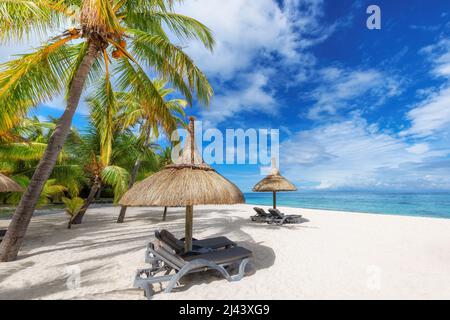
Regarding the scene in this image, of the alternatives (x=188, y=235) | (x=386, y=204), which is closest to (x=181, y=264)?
(x=188, y=235)

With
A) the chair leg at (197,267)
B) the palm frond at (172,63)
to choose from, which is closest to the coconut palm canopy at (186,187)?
the chair leg at (197,267)

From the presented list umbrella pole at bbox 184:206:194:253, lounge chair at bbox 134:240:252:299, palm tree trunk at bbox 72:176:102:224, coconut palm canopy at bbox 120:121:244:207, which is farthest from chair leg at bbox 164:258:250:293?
palm tree trunk at bbox 72:176:102:224

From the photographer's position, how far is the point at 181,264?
146 inches

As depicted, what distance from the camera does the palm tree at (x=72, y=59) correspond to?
184 inches

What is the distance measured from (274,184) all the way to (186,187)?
24.8 ft

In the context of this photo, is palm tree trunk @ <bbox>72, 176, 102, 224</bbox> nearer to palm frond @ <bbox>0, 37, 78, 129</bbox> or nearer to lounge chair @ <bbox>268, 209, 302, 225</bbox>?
palm frond @ <bbox>0, 37, 78, 129</bbox>

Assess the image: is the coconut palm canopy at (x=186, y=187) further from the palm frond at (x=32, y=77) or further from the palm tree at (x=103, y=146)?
the palm frond at (x=32, y=77)

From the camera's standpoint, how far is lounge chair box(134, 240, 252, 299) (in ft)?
11.7

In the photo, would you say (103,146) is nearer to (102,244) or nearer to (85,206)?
(102,244)

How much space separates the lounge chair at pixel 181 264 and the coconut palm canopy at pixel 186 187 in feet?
2.58

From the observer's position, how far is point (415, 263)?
497 centimetres

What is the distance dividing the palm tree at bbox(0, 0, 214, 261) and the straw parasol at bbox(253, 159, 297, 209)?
233 inches
